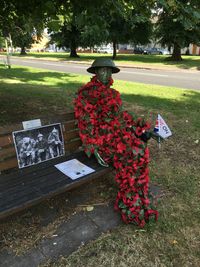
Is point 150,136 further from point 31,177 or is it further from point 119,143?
point 31,177

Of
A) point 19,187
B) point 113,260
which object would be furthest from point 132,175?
point 19,187

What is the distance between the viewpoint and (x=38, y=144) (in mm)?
3277

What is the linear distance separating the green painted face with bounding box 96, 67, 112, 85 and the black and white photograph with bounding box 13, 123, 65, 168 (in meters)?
0.72

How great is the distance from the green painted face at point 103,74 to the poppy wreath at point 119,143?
0.05 meters

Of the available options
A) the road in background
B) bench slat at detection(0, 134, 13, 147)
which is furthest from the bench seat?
the road in background

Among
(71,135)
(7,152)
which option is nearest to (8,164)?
(7,152)

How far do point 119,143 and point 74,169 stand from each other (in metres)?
0.57

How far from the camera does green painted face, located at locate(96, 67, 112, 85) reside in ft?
11.1

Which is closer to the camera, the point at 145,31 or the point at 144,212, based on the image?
the point at 144,212

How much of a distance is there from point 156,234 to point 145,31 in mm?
30525

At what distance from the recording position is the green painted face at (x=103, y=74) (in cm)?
340

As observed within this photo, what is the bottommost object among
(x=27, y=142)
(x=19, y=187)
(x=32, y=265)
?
(x=32, y=265)

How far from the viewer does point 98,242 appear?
2732 millimetres

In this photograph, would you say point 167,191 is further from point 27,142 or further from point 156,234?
point 27,142
